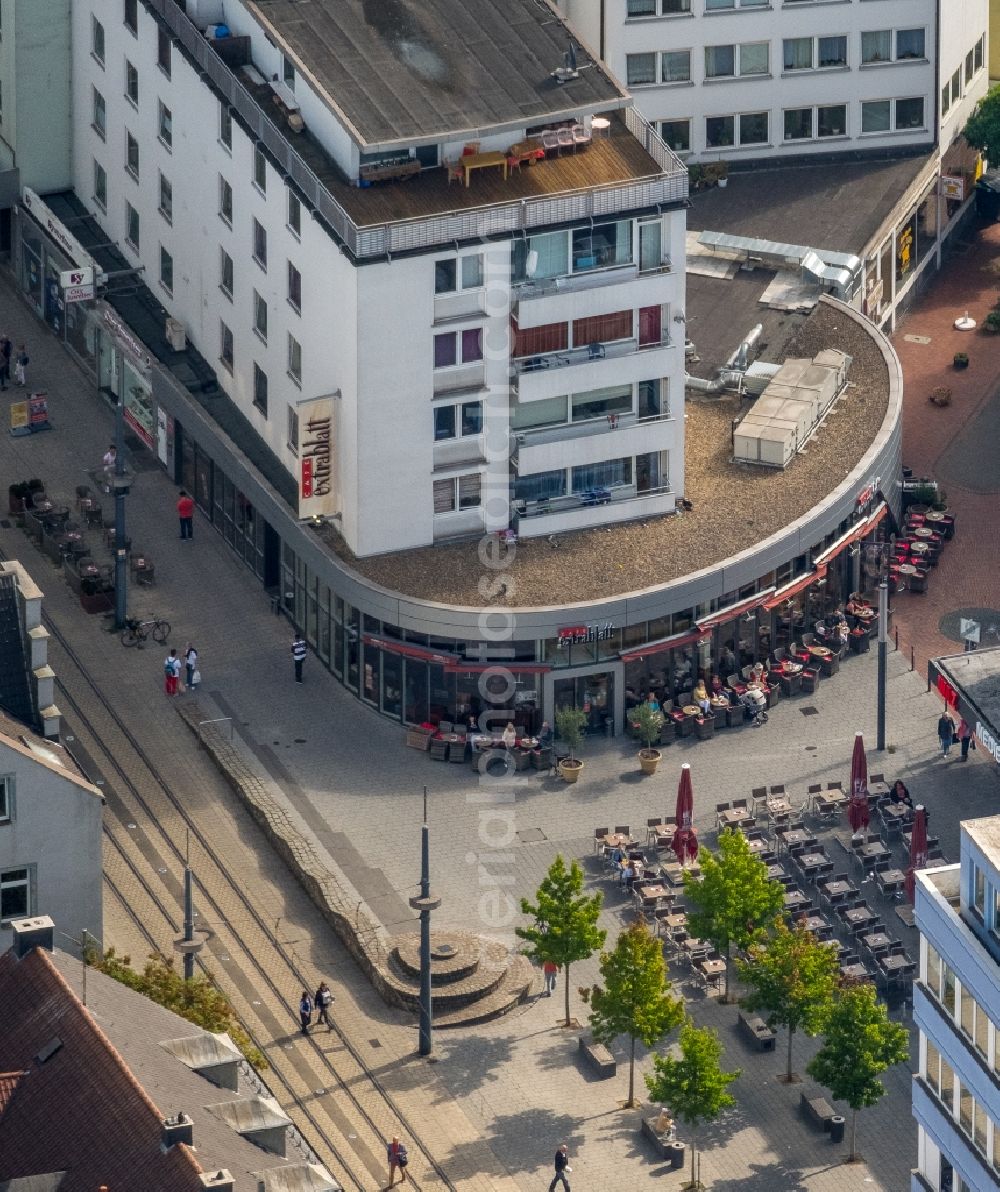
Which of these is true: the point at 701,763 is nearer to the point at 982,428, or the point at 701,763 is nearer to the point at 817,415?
the point at 817,415

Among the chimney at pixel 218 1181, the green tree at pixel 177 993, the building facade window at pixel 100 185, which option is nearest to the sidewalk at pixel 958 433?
the building facade window at pixel 100 185

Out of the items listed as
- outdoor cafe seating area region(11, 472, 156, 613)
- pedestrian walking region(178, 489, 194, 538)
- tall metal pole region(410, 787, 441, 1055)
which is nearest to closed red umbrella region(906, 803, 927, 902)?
tall metal pole region(410, 787, 441, 1055)

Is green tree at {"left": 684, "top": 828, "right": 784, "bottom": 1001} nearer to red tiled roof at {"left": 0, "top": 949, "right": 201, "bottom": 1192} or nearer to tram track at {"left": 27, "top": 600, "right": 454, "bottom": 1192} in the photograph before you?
tram track at {"left": 27, "top": 600, "right": 454, "bottom": 1192}

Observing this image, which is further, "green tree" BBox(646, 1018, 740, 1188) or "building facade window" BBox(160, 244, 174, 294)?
"building facade window" BBox(160, 244, 174, 294)

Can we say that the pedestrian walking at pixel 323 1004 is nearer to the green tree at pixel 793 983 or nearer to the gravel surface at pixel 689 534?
the green tree at pixel 793 983

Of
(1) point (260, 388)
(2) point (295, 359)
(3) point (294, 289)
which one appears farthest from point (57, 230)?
(3) point (294, 289)

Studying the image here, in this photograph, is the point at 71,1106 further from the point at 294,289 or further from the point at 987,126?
the point at 987,126
